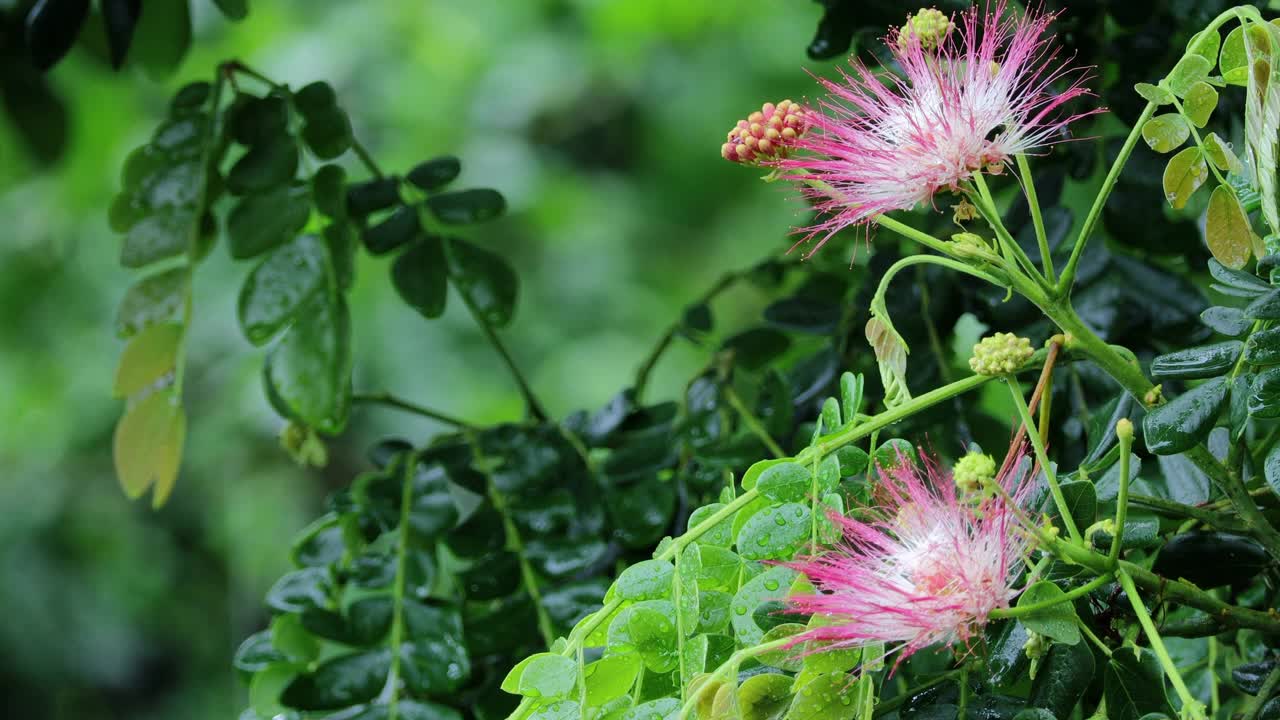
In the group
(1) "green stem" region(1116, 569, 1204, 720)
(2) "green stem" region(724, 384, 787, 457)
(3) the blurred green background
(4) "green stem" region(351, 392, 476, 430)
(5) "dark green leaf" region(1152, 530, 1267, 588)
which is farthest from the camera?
(3) the blurred green background

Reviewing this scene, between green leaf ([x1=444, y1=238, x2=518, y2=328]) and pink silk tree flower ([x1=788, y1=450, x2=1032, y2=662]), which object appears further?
green leaf ([x1=444, y1=238, x2=518, y2=328])

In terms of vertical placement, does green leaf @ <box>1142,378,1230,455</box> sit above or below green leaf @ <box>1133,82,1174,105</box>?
below

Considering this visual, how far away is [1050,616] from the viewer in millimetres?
313

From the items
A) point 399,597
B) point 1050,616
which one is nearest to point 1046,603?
point 1050,616

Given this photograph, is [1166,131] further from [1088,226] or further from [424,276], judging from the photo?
[424,276]

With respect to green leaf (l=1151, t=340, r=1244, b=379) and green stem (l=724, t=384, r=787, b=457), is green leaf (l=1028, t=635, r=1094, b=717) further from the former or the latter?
green stem (l=724, t=384, r=787, b=457)

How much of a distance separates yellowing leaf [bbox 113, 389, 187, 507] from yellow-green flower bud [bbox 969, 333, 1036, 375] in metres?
0.43

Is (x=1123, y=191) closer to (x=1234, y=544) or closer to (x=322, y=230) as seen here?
(x=1234, y=544)

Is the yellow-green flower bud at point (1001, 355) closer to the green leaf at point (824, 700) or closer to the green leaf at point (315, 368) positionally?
the green leaf at point (824, 700)

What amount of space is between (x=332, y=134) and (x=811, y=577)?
42 cm

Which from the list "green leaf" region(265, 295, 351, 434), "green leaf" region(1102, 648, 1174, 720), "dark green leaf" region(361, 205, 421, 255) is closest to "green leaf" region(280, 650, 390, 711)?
"green leaf" region(265, 295, 351, 434)

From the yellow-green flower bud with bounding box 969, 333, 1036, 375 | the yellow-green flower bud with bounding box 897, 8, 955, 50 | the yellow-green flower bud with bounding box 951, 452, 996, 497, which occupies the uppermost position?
the yellow-green flower bud with bounding box 897, 8, 955, 50

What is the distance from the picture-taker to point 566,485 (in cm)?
64

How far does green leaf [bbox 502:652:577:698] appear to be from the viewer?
13.0 inches
